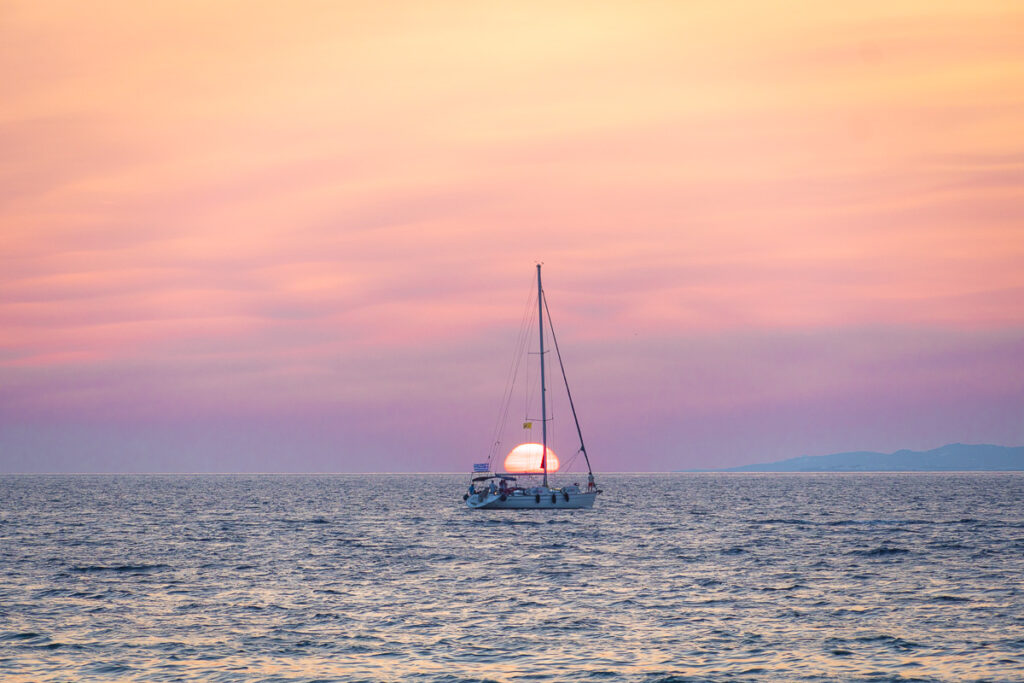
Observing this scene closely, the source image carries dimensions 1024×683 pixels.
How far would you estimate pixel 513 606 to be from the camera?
146 feet

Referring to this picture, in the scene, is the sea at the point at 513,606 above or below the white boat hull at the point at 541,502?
below

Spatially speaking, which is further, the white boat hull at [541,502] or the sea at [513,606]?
the white boat hull at [541,502]

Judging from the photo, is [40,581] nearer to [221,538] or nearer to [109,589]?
[109,589]

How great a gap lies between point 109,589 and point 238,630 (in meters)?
14.2

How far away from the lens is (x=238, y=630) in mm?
38562

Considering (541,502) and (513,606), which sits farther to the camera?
(541,502)

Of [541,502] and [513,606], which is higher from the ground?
[541,502]

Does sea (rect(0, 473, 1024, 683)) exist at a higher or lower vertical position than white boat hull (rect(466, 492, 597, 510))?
lower

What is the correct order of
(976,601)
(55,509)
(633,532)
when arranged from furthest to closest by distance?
1. (55,509)
2. (633,532)
3. (976,601)

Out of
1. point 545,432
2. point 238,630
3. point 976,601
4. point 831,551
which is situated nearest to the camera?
point 238,630

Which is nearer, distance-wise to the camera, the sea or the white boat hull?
the sea

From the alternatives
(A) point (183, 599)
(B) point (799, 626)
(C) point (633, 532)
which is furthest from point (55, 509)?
(B) point (799, 626)

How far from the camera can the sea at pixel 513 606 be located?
32656 millimetres

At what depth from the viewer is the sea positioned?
107ft
